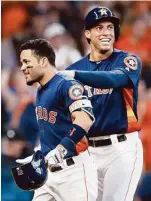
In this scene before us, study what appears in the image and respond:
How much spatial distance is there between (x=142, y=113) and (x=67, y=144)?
3757 mm

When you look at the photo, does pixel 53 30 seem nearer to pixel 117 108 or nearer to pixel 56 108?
pixel 117 108

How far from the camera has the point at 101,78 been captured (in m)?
5.11

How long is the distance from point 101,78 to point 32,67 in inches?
19.8

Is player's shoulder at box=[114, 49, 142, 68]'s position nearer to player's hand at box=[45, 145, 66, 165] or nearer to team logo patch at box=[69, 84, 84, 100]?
team logo patch at box=[69, 84, 84, 100]

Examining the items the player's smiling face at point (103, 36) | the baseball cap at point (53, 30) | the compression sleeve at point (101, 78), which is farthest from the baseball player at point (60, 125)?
the baseball cap at point (53, 30)

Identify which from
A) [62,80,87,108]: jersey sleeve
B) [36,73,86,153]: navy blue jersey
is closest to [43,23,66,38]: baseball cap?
[36,73,86,153]: navy blue jersey

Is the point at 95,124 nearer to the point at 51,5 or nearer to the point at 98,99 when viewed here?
the point at 98,99

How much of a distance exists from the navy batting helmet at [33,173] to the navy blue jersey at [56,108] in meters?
0.17

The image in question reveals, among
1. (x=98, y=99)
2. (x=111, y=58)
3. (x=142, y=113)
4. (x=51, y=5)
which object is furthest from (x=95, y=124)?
(x=51, y=5)

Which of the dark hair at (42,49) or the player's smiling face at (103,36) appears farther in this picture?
the player's smiling face at (103,36)

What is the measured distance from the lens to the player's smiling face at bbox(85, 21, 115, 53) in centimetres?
556

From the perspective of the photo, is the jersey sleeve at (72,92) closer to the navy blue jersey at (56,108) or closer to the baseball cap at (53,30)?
the navy blue jersey at (56,108)

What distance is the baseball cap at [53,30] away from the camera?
9.97m

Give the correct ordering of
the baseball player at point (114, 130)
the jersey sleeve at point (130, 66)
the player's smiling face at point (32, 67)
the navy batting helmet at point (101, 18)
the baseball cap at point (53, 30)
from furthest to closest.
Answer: the baseball cap at point (53, 30) → the navy batting helmet at point (101, 18) → the baseball player at point (114, 130) → the jersey sleeve at point (130, 66) → the player's smiling face at point (32, 67)
